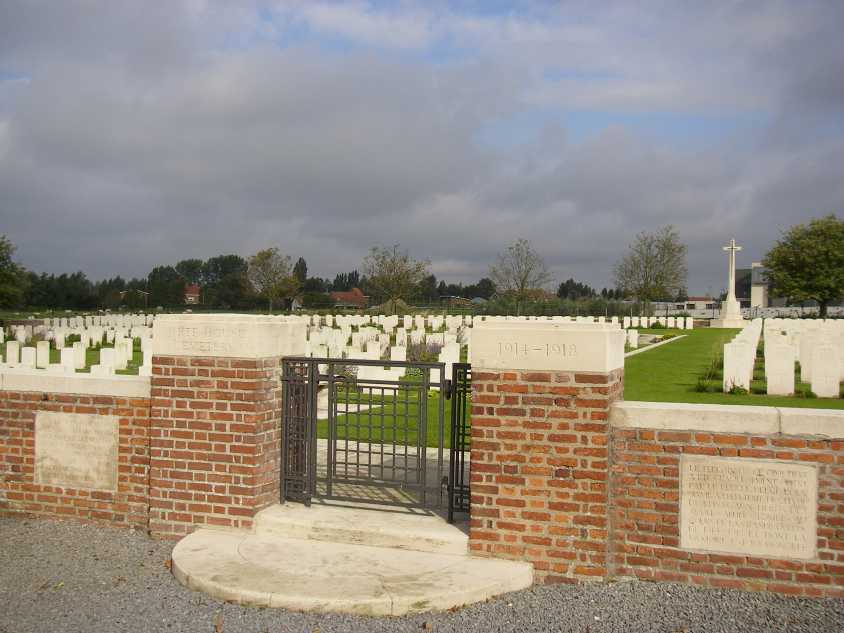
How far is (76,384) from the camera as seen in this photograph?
5.54 m

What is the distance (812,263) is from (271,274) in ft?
114

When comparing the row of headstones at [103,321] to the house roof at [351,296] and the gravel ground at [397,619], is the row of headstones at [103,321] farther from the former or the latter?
the house roof at [351,296]

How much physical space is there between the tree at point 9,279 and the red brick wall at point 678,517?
3031cm

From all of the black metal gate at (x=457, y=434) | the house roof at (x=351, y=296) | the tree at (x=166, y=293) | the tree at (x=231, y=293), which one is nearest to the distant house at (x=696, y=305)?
the house roof at (x=351, y=296)

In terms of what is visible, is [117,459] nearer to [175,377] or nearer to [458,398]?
[175,377]

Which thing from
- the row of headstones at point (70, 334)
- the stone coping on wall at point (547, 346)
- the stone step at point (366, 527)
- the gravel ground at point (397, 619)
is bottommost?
the gravel ground at point (397, 619)

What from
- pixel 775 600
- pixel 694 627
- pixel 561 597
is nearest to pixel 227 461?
pixel 561 597

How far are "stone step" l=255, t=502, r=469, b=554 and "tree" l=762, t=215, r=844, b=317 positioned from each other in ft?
138

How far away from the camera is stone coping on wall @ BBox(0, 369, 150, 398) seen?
5422 mm

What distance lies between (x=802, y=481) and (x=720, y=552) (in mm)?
623

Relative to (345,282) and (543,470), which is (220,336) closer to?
(543,470)

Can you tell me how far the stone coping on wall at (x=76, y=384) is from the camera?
5.42m

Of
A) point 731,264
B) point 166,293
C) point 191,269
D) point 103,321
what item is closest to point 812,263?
point 731,264

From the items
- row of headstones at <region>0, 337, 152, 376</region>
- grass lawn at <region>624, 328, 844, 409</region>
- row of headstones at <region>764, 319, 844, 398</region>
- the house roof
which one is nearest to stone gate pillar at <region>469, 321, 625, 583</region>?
grass lawn at <region>624, 328, 844, 409</region>
